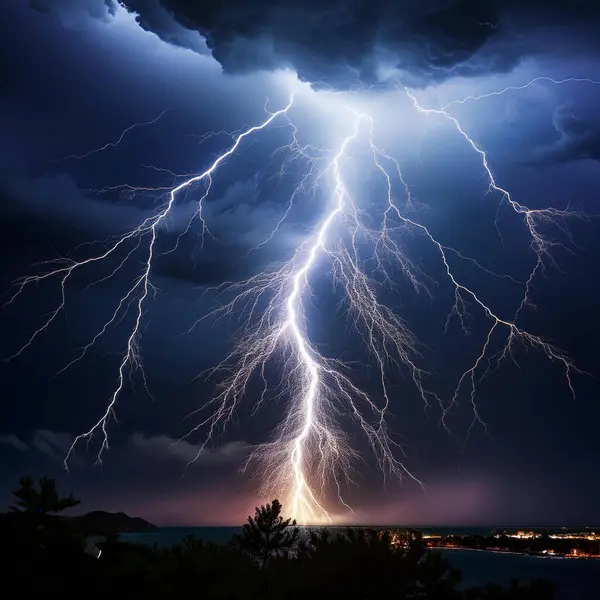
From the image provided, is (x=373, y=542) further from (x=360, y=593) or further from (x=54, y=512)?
(x=54, y=512)

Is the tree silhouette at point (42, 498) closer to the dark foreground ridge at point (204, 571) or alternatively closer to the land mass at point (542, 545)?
the dark foreground ridge at point (204, 571)

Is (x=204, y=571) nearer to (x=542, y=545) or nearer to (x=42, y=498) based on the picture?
(x=42, y=498)

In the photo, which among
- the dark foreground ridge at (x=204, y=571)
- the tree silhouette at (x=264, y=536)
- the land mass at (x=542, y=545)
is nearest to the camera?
the dark foreground ridge at (x=204, y=571)

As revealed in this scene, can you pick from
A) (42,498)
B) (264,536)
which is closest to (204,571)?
(42,498)

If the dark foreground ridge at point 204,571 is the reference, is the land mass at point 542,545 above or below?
below

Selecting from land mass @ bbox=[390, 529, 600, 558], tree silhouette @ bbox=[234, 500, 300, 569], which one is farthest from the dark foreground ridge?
land mass @ bbox=[390, 529, 600, 558]

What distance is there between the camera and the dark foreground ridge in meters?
3.70

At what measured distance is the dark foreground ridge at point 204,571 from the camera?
370 cm

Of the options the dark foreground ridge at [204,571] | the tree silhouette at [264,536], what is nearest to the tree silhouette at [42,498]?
the dark foreground ridge at [204,571]

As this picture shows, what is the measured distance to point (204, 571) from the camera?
4.16 m

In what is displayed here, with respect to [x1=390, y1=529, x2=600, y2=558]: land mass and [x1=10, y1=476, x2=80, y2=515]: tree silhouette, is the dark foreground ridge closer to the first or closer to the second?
[x1=10, y1=476, x2=80, y2=515]: tree silhouette

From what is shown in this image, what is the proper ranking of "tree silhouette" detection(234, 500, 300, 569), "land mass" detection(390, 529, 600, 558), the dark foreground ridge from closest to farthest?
the dark foreground ridge
"tree silhouette" detection(234, 500, 300, 569)
"land mass" detection(390, 529, 600, 558)

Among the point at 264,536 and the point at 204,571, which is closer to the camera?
the point at 204,571

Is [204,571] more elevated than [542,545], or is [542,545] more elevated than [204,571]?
[204,571]
